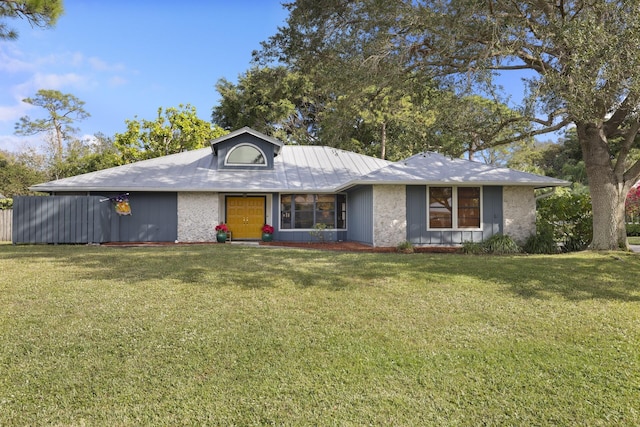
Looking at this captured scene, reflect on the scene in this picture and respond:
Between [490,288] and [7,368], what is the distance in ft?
21.1

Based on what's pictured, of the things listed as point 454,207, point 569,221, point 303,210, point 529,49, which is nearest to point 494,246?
point 454,207

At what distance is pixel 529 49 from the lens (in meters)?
8.92

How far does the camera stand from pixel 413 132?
1324 cm

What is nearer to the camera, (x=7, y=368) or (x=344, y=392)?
(x=344, y=392)

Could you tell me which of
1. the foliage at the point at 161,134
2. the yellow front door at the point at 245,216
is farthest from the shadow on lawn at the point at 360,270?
the foliage at the point at 161,134

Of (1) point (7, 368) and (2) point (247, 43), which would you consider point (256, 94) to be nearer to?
(2) point (247, 43)

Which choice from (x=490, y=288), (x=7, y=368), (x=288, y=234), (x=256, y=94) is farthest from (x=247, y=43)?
(x=256, y=94)

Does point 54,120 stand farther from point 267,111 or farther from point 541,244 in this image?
point 541,244

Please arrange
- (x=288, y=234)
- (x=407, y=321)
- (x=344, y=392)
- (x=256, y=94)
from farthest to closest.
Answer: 1. (x=256, y=94)
2. (x=288, y=234)
3. (x=407, y=321)
4. (x=344, y=392)

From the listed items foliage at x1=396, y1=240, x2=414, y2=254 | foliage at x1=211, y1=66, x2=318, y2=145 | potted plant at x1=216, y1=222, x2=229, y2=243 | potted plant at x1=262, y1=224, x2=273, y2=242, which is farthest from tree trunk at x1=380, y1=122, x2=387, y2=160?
foliage at x1=396, y1=240, x2=414, y2=254

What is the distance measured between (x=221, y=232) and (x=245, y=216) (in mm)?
→ 1495

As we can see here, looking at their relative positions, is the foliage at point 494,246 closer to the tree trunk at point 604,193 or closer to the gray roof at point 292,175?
the gray roof at point 292,175

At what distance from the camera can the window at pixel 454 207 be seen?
1349 cm

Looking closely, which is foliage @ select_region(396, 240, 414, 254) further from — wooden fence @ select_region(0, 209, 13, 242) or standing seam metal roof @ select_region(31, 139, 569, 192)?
wooden fence @ select_region(0, 209, 13, 242)
